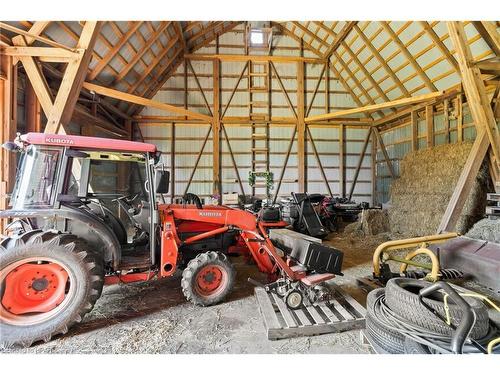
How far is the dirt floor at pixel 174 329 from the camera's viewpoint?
2.27 m

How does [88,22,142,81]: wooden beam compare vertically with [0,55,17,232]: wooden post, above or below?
above

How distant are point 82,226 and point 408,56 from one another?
887 cm

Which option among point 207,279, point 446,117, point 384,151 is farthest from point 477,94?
point 207,279

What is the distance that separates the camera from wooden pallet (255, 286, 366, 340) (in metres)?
2.39

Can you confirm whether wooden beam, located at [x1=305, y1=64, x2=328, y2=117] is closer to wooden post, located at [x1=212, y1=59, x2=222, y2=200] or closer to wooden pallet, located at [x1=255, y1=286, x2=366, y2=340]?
wooden post, located at [x1=212, y1=59, x2=222, y2=200]

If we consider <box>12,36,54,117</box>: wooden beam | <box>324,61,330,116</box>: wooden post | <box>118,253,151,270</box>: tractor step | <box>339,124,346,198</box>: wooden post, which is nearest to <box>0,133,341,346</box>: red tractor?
<box>118,253,151,270</box>: tractor step

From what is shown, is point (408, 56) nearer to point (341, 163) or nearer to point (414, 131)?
point (414, 131)

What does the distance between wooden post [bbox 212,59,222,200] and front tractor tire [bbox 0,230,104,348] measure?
7782 millimetres

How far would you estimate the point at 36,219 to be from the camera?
2645mm

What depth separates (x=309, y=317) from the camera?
8.58ft

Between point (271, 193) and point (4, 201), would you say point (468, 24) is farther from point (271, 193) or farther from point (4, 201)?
point (4, 201)

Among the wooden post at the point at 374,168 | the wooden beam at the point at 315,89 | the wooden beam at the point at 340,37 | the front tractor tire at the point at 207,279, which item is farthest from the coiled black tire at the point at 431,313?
the wooden beam at the point at 315,89

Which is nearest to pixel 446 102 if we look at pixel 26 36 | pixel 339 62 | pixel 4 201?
pixel 339 62

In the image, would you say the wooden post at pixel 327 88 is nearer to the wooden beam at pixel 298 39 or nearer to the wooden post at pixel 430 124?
the wooden beam at pixel 298 39
